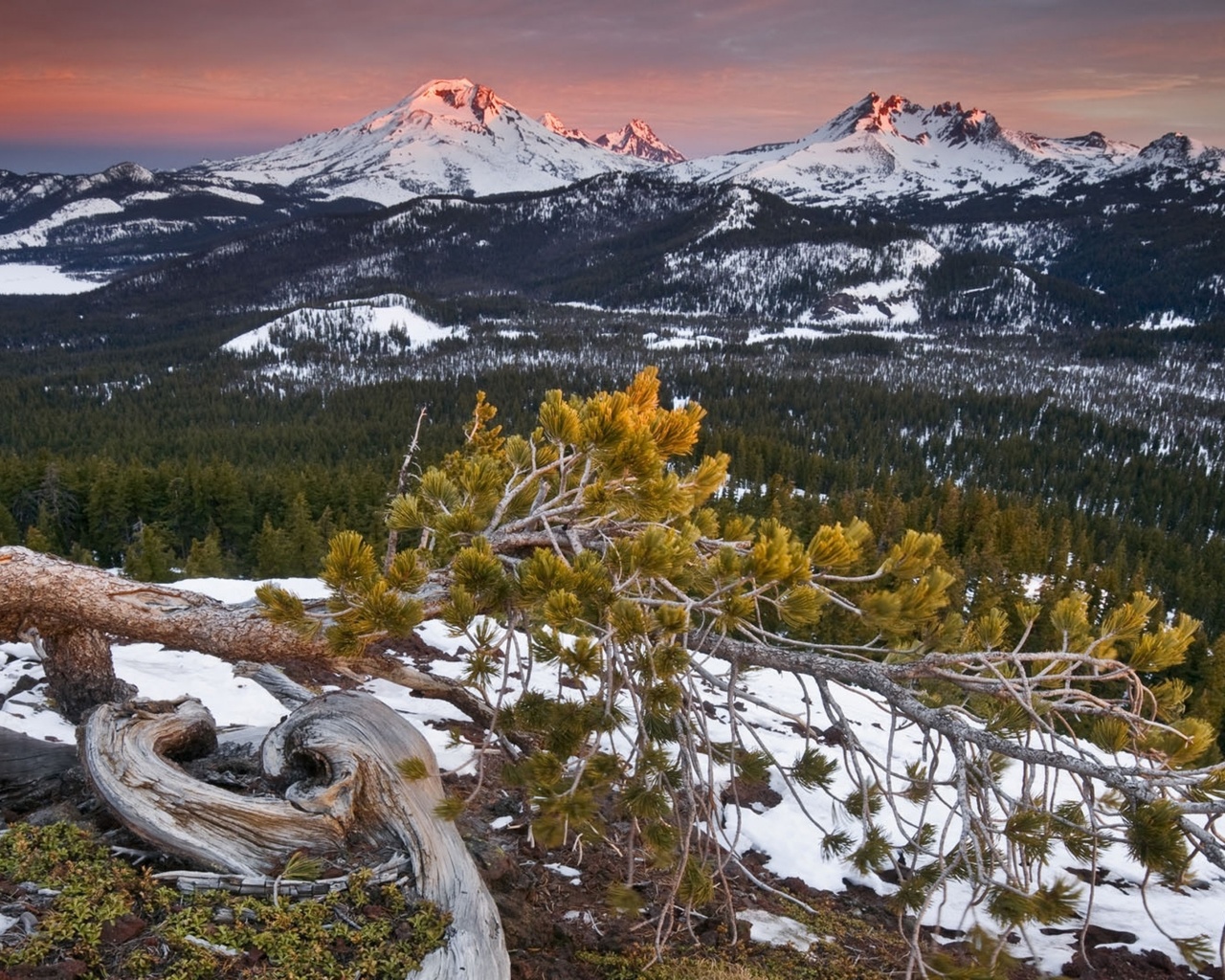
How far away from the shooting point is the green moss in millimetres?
3482

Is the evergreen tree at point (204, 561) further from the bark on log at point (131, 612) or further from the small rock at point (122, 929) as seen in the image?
the small rock at point (122, 929)

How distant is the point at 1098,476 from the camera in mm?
79250

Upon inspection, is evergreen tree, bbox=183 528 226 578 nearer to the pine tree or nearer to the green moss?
the green moss

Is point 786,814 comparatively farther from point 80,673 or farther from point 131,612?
point 80,673

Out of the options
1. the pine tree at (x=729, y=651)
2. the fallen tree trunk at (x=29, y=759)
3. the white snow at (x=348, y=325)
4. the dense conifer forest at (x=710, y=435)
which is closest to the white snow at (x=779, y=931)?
the pine tree at (x=729, y=651)

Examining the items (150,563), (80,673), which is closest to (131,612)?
(80,673)

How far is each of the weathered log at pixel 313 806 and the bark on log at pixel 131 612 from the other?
25.4 inches

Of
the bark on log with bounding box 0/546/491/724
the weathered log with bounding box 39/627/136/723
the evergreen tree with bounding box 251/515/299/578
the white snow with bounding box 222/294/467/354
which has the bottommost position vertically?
the evergreen tree with bounding box 251/515/299/578

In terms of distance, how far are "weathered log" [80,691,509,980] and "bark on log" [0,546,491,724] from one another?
64 centimetres

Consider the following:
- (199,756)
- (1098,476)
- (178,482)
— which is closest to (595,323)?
(1098,476)

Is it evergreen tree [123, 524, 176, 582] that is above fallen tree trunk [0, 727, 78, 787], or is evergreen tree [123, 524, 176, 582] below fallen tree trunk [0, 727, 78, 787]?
below

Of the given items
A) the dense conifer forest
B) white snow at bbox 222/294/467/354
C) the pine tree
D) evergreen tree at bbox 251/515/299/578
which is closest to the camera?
the pine tree

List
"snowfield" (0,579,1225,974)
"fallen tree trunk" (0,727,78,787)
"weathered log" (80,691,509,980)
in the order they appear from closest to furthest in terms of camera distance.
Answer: "weathered log" (80,691,509,980), "fallen tree trunk" (0,727,78,787), "snowfield" (0,579,1225,974)

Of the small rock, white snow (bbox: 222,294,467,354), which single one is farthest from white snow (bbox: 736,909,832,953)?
white snow (bbox: 222,294,467,354)
